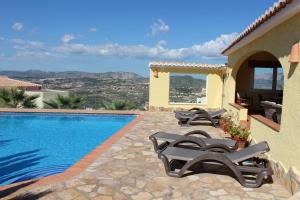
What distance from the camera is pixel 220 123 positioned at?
13.6 meters

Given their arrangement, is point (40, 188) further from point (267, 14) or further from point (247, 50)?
point (247, 50)

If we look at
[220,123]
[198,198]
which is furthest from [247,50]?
[198,198]

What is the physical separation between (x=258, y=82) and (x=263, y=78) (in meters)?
0.36

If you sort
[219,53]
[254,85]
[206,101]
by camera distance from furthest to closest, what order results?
1. [206,101]
2. [254,85]
3. [219,53]

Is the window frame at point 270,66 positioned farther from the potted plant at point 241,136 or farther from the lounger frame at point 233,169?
the lounger frame at point 233,169

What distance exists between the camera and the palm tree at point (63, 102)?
67.0ft

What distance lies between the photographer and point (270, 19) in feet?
23.7

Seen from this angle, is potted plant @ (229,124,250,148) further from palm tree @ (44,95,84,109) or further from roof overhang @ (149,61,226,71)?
palm tree @ (44,95,84,109)

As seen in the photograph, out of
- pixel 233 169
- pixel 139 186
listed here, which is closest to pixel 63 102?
pixel 139 186

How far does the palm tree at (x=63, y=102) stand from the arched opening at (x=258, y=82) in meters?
10.8

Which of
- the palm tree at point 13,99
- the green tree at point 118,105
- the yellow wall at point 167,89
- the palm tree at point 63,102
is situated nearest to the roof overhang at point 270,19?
the yellow wall at point 167,89

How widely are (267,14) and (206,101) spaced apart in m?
12.7

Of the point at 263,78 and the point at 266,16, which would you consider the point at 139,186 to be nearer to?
the point at 266,16

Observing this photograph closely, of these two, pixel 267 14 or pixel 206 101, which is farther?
pixel 206 101
